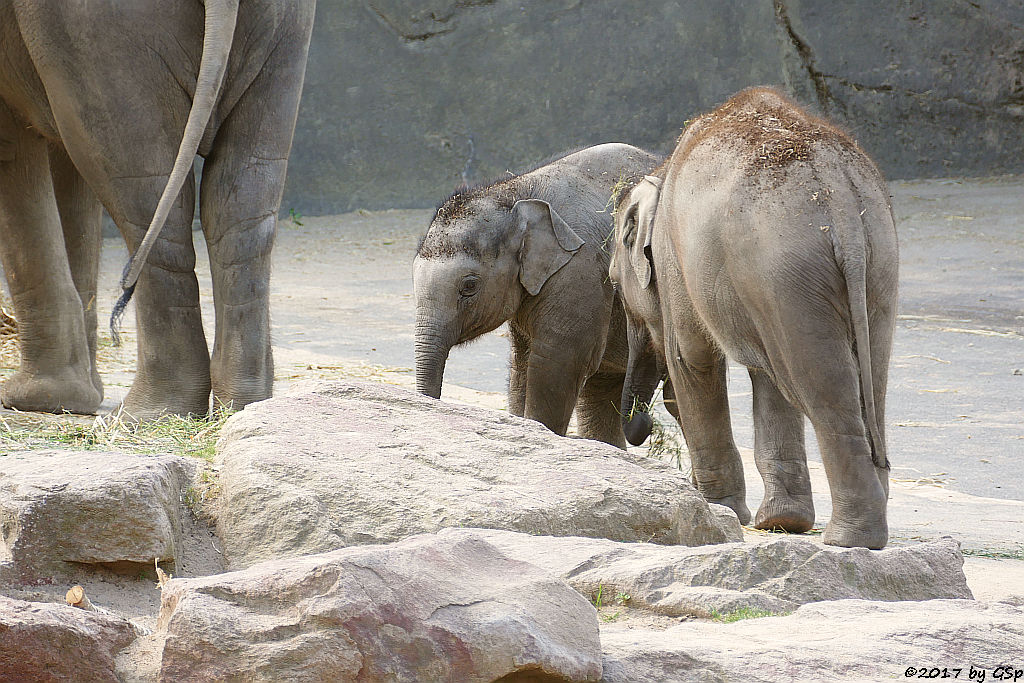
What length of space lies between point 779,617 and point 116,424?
7.60ft

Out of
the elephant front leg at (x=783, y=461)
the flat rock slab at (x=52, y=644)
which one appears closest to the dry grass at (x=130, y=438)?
the flat rock slab at (x=52, y=644)

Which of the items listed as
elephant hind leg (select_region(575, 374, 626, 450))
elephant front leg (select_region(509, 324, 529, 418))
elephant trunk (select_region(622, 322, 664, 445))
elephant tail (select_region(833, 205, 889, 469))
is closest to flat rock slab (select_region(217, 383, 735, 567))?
elephant tail (select_region(833, 205, 889, 469))

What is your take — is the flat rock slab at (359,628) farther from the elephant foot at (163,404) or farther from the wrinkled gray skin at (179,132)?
the elephant foot at (163,404)

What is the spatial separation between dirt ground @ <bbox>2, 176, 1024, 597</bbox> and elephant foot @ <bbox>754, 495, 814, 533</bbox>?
0.14 meters

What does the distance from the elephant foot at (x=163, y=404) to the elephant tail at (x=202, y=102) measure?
0.53 m

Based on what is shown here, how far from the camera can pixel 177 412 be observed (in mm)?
5055

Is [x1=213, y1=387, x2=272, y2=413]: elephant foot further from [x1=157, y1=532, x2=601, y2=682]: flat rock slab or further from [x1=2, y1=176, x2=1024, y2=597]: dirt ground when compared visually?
[x1=157, y1=532, x2=601, y2=682]: flat rock slab

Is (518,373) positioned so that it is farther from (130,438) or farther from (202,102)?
(130,438)

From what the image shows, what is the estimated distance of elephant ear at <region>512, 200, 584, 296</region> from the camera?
5109mm

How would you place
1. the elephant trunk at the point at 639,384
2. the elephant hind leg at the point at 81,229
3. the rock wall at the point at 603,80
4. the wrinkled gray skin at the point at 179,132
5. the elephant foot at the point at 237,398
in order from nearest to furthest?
1. the wrinkled gray skin at the point at 179,132
2. the elephant trunk at the point at 639,384
3. the elephant foot at the point at 237,398
4. the elephant hind leg at the point at 81,229
5. the rock wall at the point at 603,80

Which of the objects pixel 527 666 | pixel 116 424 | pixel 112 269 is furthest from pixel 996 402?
pixel 112 269

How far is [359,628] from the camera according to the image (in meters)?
2.15

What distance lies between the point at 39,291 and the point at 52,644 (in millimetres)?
3851

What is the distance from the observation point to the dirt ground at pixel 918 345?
4.80 meters
